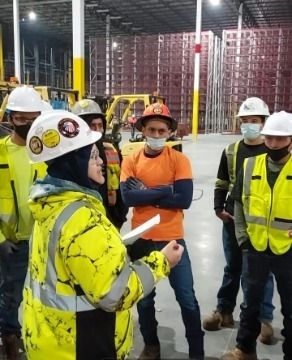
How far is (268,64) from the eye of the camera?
20.1 metres

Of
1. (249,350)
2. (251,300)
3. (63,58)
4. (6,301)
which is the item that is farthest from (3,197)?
(63,58)

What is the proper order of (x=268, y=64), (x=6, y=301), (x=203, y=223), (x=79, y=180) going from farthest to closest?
(x=268, y=64)
(x=203, y=223)
(x=6, y=301)
(x=79, y=180)

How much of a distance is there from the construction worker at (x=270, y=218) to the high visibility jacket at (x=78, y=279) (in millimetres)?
1129

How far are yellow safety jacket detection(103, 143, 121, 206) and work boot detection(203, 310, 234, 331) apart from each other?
45.2 inches

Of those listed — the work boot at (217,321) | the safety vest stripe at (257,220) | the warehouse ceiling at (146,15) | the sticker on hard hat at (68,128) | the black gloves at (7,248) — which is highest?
the warehouse ceiling at (146,15)

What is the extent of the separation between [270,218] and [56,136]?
4.94 ft

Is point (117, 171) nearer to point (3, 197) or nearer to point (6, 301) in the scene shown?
point (3, 197)

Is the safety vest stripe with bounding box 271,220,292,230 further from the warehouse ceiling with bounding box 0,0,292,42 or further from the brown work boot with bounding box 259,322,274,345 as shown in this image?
the warehouse ceiling with bounding box 0,0,292,42

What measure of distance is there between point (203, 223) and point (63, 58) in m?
30.5

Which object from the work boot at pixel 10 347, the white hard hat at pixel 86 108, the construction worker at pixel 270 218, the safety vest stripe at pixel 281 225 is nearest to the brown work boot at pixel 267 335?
the construction worker at pixel 270 218

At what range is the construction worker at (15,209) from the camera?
8.09 feet

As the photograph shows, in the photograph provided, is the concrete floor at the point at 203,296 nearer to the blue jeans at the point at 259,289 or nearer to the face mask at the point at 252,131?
the blue jeans at the point at 259,289

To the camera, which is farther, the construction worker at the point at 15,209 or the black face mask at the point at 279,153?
the construction worker at the point at 15,209

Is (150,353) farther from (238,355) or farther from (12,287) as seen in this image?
(12,287)
